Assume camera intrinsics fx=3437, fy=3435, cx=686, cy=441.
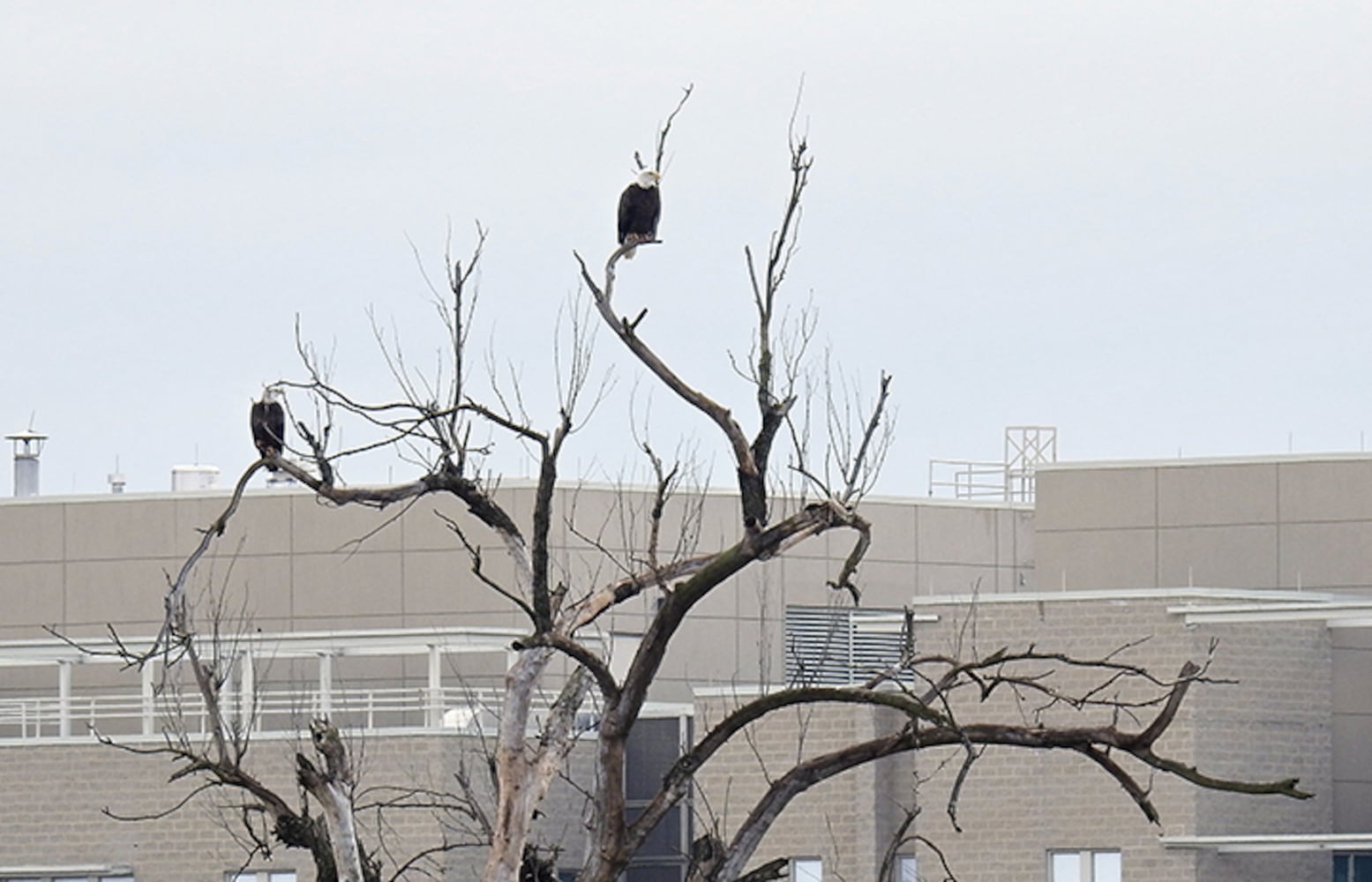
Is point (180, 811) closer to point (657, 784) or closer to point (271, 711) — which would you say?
point (271, 711)

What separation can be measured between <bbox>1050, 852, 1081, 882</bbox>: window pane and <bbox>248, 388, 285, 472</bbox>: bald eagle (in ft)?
30.8

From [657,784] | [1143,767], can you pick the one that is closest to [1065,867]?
[1143,767]

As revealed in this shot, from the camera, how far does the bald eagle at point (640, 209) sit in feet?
60.0

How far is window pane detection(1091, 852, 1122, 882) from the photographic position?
105 feet

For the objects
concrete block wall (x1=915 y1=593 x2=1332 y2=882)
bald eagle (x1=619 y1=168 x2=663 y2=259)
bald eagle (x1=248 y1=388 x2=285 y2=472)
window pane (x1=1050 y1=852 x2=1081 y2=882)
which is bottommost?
window pane (x1=1050 y1=852 x2=1081 y2=882)

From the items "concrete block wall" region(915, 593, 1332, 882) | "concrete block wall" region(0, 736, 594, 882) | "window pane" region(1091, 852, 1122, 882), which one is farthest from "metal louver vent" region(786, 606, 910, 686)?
"window pane" region(1091, 852, 1122, 882)

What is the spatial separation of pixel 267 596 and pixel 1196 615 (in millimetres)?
14759

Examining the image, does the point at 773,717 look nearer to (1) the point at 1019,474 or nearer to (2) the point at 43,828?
(2) the point at 43,828

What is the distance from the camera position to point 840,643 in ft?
133

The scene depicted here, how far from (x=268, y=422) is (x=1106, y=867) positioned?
406 inches

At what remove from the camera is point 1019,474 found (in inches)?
1781

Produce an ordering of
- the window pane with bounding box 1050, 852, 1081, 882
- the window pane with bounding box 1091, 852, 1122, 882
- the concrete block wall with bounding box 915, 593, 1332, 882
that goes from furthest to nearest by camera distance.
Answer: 1. the window pane with bounding box 1050, 852, 1081, 882
2. the window pane with bounding box 1091, 852, 1122, 882
3. the concrete block wall with bounding box 915, 593, 1332, 882

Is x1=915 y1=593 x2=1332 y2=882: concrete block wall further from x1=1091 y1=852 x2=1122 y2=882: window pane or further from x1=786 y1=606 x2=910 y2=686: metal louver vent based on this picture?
x1=786 y1=606 x2=910 y2=686: metal louver vent

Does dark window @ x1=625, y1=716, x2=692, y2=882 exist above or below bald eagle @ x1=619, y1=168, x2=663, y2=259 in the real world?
below
